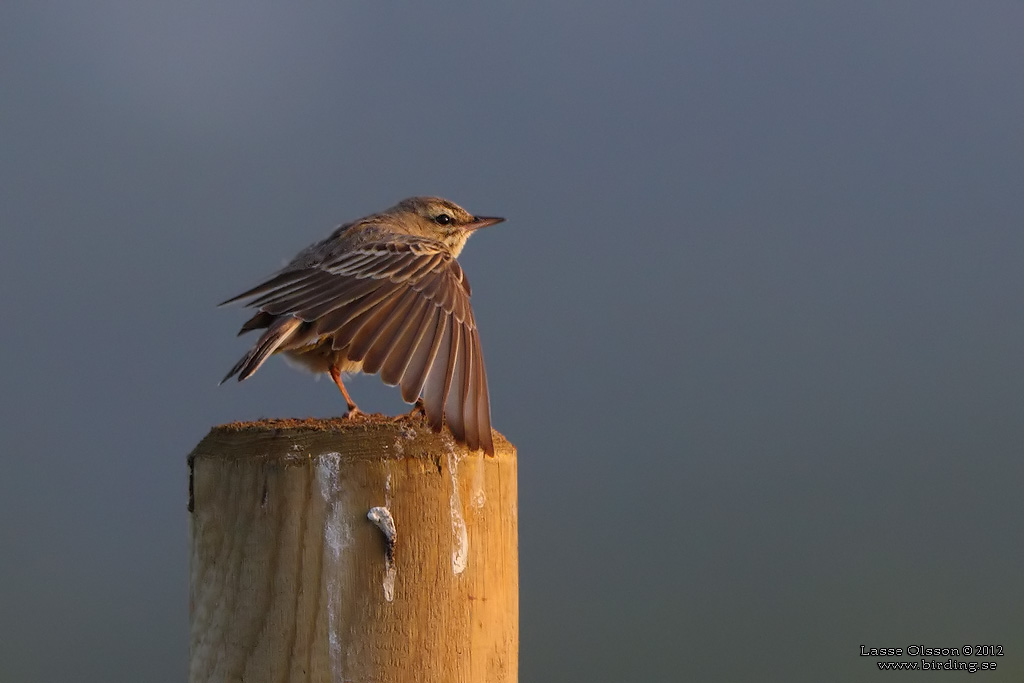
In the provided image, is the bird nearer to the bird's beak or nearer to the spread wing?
the spread wing

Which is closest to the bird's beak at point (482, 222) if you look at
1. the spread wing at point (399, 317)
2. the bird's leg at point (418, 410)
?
the spread wing at point (399, 317)

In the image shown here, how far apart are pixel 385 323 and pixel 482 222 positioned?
2849 millimetres

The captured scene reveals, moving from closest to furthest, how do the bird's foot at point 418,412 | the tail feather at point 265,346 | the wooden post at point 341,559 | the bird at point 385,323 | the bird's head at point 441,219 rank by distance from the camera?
the wooden post at point 341,559 < the bird's foot at point 418,412 < the bird at point 385,323 < the tail feather at point 265,346 < the bird's head at point 441,219

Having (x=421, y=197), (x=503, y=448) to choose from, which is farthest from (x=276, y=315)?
(x=421, y=197)

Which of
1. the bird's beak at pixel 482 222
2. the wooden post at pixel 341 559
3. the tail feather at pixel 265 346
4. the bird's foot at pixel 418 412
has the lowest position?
the wooden post at pixel 341 559

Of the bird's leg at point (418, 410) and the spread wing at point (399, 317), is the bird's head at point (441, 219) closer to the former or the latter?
the spread wing at point (399, 317)

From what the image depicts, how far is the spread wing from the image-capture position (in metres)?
4.14

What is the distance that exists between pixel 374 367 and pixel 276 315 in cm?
93

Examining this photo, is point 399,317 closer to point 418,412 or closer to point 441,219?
point 418,412

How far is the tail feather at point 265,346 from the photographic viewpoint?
15.4 feet

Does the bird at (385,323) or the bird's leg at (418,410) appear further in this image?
the bird at (385,323)

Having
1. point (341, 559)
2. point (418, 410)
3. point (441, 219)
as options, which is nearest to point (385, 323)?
point (418, 410)

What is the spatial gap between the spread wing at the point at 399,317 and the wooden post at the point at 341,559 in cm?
40

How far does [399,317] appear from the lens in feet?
15.9
